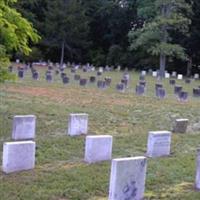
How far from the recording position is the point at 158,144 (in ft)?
32.0

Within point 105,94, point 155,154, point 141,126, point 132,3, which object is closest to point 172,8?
point 132,3

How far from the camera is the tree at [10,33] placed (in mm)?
11288

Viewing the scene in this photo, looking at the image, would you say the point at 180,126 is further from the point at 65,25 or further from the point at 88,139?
the point at 65,25

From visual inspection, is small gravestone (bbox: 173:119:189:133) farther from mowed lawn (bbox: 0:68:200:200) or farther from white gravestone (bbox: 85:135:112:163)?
white gravestone (bbox: 85:135:112:163)

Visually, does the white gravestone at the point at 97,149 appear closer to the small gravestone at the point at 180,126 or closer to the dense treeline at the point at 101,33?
the small gravestone at the point at 180,126

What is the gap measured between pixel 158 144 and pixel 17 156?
3.00 m

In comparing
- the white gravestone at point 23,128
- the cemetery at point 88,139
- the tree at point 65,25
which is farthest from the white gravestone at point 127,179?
the tree at point 65,25

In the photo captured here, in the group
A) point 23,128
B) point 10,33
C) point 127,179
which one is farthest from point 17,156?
point 10,33

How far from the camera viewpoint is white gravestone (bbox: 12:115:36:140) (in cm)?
1058

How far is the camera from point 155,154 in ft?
32.1

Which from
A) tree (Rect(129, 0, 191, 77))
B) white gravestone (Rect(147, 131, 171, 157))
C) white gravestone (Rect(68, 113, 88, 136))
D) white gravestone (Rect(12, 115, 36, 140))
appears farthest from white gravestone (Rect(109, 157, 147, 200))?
tree (Rect(129, 0, 191, 77))

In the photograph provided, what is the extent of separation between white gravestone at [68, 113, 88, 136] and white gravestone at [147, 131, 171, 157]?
7.18 feet

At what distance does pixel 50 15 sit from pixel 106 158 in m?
43.9

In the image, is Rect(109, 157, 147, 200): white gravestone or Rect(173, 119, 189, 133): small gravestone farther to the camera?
Rect(173, 119, 189, 133): small gravestone
